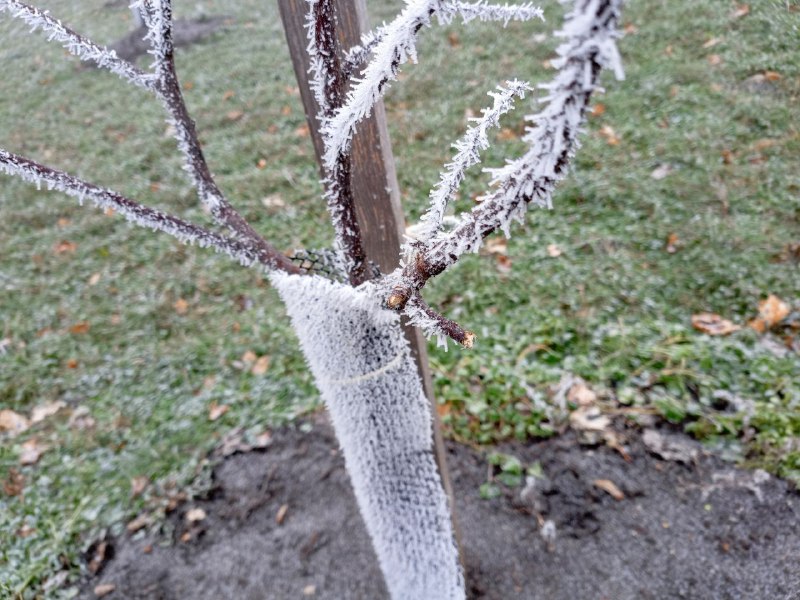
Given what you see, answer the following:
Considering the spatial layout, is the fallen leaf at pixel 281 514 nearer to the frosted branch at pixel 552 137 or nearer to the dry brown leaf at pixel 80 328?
the frosted branch at pixel 552 137

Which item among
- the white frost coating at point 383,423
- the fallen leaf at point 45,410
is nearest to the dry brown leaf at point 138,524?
the fallen leaf at point 45,410

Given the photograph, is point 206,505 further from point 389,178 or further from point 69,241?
point 69,241

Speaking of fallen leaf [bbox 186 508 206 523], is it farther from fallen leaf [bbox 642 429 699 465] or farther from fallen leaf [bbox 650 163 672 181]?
fallen leaf [bbox 650 163 672 181]

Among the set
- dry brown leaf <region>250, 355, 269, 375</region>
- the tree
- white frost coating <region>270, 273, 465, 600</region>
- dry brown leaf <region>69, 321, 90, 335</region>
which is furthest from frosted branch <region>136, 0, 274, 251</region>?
dry brown leaf <region>69, 321, 90, 335</region>

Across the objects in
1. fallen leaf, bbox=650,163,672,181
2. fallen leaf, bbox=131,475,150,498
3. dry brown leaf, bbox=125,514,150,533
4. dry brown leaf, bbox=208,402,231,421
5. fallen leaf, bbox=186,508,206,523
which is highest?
fallen leaf, bbox=650,163,672,181

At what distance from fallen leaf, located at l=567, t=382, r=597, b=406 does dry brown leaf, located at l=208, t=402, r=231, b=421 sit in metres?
1.49

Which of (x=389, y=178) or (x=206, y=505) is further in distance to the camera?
(x=206, y=505)

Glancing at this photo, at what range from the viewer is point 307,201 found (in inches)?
142

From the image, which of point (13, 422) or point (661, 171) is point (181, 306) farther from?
point (661, 171)

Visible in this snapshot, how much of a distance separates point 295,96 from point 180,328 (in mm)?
2590

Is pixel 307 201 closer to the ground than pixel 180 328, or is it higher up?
higher up

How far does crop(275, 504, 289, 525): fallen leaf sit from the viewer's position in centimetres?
199

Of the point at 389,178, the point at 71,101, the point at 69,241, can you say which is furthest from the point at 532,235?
the point at 71,101

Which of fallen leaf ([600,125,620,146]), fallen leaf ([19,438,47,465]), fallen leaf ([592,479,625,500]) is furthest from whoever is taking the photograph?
fallen leaf ([600,125,620,146])
